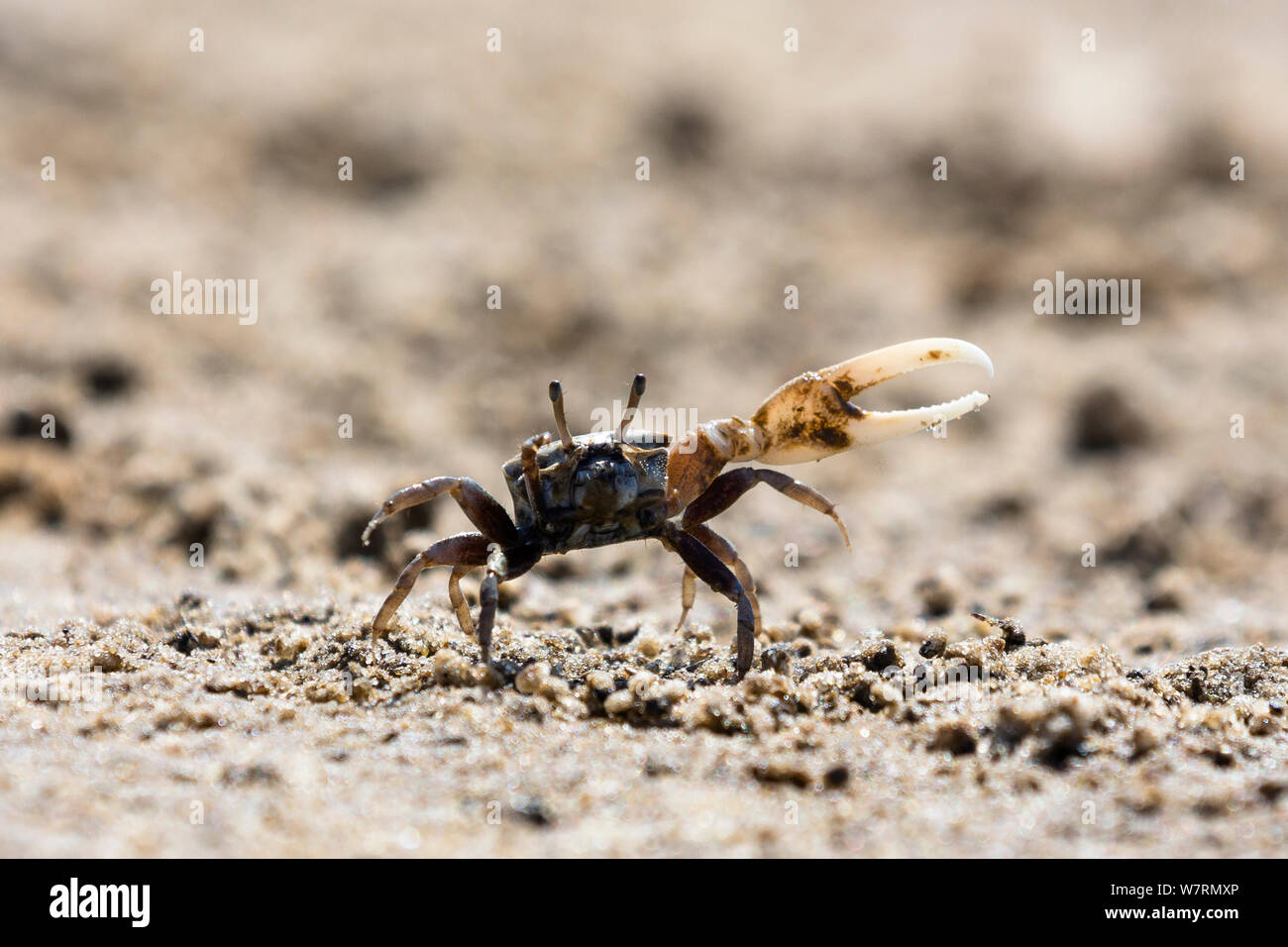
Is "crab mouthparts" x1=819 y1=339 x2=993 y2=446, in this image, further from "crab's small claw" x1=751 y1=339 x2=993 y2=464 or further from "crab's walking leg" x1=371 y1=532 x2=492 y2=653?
"crab's walking leg" x1=371 y1=532 x2=492 y2=653

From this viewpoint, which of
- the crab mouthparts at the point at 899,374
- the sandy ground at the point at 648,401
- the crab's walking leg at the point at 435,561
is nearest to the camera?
the sandy ground at the point at 648,401

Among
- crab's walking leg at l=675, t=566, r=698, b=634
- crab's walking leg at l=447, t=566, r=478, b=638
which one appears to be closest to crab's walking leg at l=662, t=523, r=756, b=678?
crab's walking leg at l=675, t=566, r=698, b=634

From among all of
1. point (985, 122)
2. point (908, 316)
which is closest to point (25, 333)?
point (908, 316)

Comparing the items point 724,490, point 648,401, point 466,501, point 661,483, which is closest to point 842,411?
point 724,490

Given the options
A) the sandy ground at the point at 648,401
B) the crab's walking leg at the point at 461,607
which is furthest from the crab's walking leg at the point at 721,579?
the crab's walking leg at the point at 461,607

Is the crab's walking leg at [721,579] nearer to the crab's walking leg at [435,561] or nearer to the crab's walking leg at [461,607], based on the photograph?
the crab's walking leg at [435,561]

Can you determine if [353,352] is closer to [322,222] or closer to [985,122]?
[322,222]
